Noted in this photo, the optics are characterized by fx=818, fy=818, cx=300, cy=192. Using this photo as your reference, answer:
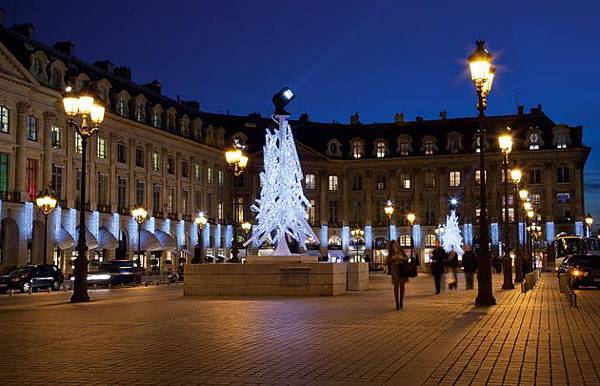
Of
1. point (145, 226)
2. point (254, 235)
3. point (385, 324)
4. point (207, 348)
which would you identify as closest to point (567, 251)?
point (145, 226)

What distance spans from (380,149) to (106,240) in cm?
4724

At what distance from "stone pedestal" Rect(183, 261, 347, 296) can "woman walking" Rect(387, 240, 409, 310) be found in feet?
20.7

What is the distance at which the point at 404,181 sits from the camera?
10538 cm

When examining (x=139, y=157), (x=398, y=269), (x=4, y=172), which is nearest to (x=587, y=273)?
(x=398, y=269)

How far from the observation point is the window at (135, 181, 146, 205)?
7556 cm

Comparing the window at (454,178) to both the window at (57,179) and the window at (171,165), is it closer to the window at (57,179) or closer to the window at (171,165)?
the window at (171,165)

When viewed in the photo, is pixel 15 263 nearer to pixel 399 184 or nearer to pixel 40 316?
pixel 40 316

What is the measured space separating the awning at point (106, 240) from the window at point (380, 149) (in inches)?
1811

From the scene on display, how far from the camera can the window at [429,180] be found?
104188 mm

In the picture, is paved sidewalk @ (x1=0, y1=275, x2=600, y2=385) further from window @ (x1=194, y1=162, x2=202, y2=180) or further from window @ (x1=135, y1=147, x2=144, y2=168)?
window @ (x1=194, y1=162, x2=202, y2=180)

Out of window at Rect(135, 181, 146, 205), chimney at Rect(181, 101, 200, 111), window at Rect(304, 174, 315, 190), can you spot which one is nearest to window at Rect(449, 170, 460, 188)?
window at Rect(304, 174, 315, 190)

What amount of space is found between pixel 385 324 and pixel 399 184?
294 feet

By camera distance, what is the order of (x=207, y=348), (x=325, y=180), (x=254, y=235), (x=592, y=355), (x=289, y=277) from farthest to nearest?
(x=325, y=180), (x=254, y=235), (x=289, y=277), (x=207, y=348), (x=592, y=355)

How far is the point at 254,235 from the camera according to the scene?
30578mm
